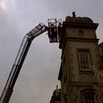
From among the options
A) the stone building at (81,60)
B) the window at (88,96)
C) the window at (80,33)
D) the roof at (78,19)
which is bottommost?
the window at (88,96)

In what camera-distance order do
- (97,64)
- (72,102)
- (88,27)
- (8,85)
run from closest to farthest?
1. (72,102)
2. (97,64)
3. (88,27)
4. (8,85)

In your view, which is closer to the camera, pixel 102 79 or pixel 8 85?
pixel 102 79

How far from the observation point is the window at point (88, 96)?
28.3 metres

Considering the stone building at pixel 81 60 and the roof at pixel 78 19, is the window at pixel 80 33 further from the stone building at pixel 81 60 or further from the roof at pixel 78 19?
the roof at pixel 78 19

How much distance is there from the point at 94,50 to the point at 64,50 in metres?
3.44

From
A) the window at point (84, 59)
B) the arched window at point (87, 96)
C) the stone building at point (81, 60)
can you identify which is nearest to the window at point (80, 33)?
the stone building at point (81, 60)

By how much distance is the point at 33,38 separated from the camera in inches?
1547

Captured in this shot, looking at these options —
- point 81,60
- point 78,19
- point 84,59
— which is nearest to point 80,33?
point 78,19

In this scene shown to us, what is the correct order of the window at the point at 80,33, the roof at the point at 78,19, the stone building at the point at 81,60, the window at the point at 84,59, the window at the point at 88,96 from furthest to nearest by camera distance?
1. the roof at the point at 78,19
2. the window at the point at 80,33
3. the window at the point at 84,59
4. the stone building at the point at 81,60
5. the window at the point at 88,96

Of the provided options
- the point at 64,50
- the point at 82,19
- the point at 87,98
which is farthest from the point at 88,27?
the point at 87,98

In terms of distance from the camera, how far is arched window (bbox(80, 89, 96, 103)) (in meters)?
28.3

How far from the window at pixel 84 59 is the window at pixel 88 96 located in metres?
2.62

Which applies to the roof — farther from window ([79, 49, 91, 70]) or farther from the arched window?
the arched window

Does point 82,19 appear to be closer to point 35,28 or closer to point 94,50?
point 94,50
